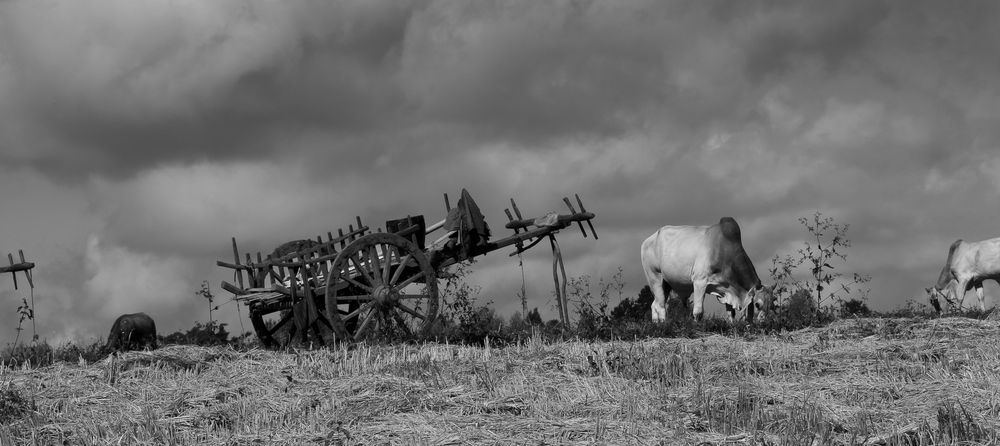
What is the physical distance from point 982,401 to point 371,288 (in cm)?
878

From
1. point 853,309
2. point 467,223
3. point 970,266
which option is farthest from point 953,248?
point 467,223

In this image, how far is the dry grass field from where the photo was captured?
20.3 feet

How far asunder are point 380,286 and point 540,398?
7.28m

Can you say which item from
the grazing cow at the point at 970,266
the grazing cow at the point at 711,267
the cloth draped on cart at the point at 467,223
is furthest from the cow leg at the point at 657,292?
the grazing cow at the point at 970,266

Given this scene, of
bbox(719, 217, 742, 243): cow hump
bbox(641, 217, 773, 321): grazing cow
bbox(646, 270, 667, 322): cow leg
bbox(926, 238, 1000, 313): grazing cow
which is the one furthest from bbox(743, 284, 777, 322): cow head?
bbox(926, 238, 1000, 313): grazing cow

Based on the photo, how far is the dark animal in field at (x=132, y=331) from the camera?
52.3ft

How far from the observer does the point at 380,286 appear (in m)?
14.1

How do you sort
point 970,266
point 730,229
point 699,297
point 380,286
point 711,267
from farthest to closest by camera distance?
point 970,266
point 730,229
point 711,267
point 699,297
point 380,286

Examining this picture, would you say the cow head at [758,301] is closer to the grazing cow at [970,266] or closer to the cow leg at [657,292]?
the cow leg at [657,292]

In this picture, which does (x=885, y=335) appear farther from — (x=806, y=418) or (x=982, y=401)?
(x=806, y=418)

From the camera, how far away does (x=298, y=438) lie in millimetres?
6367

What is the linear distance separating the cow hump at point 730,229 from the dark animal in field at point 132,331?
32.2 ft

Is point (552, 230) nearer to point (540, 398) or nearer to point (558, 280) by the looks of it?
point (558, 280)

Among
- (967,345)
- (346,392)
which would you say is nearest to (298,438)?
(346,392)
